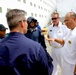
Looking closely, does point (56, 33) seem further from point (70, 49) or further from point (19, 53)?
point (19, 53)

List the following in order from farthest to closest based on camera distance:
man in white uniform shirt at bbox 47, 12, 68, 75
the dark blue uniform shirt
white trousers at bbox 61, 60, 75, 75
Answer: man in white uniform shirt at bbox 47, 12, 68, 75 < white trousers at bbox 61, 60, 75, 75 < the dark blue uniform shirt

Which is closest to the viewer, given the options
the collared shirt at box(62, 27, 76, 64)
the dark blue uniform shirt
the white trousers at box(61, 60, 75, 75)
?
the dark blue uniform shirt

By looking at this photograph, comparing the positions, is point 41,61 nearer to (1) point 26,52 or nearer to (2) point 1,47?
(1) point 26,52

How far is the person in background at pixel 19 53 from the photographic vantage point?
2055 mm

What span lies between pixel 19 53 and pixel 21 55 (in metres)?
0.03

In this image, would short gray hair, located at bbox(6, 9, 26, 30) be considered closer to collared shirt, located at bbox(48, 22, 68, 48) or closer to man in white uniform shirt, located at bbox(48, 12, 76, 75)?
man in white uniform shirt, located at bbox(48, 12, 76, 75)

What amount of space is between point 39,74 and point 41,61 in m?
0.16

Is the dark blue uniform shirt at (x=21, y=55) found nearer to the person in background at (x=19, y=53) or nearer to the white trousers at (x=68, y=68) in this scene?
the person in background at (x=19, y=53)

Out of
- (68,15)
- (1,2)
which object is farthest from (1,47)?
(1,2)

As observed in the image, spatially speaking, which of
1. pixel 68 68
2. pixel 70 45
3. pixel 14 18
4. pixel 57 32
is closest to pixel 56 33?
pixel 57 32

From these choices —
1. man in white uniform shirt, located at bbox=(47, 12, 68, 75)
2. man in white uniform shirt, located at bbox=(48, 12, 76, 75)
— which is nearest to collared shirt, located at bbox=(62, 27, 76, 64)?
man in white uniform shirt, located at bbox=(48, 12, 76, 75)

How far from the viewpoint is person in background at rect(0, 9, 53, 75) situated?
205cm

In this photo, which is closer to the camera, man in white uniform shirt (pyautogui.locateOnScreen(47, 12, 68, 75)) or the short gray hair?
the short gray hair

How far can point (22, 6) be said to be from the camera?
28.0 m
